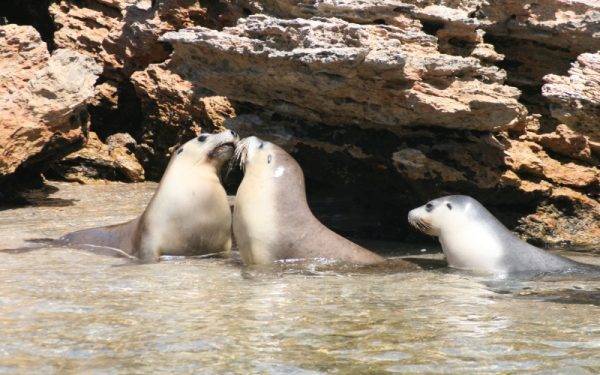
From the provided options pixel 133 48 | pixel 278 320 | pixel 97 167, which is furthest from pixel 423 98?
pixel 97 167

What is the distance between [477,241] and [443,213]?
0.38 m

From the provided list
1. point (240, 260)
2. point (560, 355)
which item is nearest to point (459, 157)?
point (240, 260)

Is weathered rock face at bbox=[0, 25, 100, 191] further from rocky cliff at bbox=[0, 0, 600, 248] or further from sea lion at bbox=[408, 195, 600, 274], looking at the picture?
sea lion at bbox=[408, 195, 600, 274]

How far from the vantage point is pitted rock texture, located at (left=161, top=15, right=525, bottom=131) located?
7.38 metres

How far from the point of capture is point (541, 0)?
831 cm

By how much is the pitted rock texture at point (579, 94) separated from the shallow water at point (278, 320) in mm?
1607

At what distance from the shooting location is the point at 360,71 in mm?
7410

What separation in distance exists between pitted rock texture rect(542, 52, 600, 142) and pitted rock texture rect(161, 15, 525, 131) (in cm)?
30

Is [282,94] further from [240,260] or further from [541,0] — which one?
[541,0]

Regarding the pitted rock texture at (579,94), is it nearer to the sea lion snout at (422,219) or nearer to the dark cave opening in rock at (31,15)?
the sea lion snout at (422,219)

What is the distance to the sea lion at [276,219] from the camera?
23.6 feet

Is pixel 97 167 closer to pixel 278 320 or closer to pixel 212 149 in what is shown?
pixel 212 149

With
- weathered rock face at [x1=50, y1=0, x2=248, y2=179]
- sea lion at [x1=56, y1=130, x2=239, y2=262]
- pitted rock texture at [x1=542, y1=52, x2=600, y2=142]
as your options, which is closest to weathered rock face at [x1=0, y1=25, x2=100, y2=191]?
weathered rock face at [x1=50, y1=0, x2=248, y2=179]

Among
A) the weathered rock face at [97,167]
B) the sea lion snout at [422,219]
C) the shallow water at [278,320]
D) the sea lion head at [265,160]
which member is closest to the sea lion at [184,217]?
the sea lion head at [265,160]
